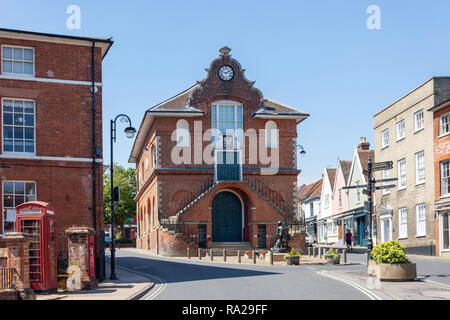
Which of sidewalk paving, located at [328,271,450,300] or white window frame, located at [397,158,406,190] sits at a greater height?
white window frame, located at [397,158,406,190]

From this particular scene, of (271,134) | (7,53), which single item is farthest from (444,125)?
(7,53)

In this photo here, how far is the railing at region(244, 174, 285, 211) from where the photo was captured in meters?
40.7

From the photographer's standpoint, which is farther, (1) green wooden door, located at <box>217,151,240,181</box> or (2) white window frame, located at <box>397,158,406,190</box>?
(1) green wooden door, located at <box>217,151,240,181</box>

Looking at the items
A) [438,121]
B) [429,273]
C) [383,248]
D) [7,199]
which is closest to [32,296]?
[7,199]

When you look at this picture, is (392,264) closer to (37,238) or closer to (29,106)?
(37,238)

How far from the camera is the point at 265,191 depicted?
135 ft

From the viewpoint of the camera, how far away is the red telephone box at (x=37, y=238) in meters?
17.4

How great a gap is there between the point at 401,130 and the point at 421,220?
6.65 metres

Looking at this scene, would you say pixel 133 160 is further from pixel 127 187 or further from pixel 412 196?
pixel 412 196

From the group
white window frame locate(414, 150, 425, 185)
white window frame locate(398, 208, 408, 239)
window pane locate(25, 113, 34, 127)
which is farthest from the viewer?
white window frame locate(398, 208, 408, 239)

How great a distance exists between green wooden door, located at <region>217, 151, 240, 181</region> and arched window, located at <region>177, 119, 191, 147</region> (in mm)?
2328

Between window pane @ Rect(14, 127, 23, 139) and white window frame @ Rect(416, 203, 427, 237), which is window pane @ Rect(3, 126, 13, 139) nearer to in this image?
window pane @ Rect(14, 127, 23, 139)

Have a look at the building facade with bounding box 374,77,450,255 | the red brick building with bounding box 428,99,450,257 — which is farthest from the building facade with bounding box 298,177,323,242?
the red brick building with bounding box 428,99,450,257

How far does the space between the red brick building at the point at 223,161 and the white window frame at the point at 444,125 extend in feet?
32.7
